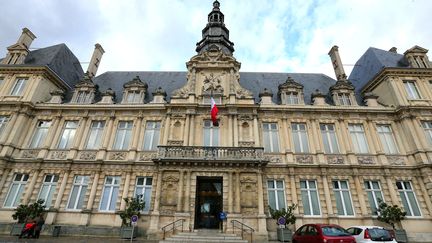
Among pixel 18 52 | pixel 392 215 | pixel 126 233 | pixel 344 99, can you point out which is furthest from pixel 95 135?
pixel 392 215

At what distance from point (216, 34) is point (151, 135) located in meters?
13.2

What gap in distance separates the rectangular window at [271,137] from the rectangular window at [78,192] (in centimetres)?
1270

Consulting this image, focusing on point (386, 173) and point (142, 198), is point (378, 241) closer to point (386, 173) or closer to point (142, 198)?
point (386, 173)

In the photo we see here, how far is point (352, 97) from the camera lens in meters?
18.1

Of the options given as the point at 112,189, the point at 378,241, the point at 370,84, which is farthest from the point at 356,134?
the point at 112,189

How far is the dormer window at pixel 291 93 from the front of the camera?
1812 centimetres

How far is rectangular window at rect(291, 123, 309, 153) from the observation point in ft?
53.4

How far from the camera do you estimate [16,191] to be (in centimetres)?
1519

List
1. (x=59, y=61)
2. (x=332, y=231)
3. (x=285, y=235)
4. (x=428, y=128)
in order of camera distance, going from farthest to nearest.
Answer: (x=59, y=61) < (x=428, y=128) < (x=285, y=235) < (x=332, y=231)

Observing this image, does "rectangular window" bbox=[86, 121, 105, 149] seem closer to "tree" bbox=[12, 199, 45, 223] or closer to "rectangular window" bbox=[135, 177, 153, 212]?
"rectangular window" bbox=[135, 177, 153, 212]

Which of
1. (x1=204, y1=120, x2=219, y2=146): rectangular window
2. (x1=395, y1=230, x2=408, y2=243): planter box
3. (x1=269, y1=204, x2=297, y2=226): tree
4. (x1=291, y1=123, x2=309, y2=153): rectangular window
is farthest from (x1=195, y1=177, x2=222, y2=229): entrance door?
(x1=395, y1=230, x2=408, y2=243): planter box

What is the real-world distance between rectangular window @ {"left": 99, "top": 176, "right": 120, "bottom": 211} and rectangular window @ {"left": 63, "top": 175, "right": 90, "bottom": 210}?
1335 mm

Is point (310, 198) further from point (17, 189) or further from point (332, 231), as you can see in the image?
point (17, 189)

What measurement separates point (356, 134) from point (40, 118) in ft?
79.0
